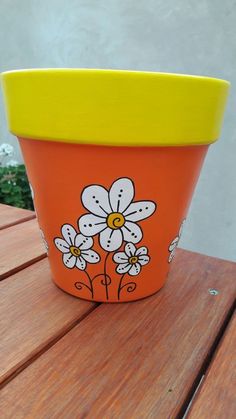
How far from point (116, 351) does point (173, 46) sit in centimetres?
96

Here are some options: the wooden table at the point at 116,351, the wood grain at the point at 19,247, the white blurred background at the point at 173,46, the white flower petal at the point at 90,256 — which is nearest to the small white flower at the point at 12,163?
the white blurred background at the point at 173,46

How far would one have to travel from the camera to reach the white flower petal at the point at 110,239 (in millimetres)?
298

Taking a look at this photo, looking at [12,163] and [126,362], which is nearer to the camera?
[126,362]

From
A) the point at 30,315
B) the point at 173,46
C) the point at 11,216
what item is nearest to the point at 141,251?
the point at 30,315

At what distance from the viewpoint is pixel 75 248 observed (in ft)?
1.03

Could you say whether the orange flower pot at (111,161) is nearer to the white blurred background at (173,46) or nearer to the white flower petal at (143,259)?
the white flower petal at (143,259)

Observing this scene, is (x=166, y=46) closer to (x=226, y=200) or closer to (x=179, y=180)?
(x=226, y=200)

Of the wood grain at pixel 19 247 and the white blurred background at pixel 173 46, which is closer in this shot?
the wood grain at pixel 19 247

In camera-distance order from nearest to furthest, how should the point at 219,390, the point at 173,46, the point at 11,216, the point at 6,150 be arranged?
the point at 219,390 < the point at 11,216 < the point at 173,46 < the point at 6,150

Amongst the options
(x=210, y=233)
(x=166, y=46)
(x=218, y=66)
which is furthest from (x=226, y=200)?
(x=166, y=46)

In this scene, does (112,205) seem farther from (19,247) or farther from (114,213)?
(19,247)

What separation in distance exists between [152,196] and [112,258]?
7cm

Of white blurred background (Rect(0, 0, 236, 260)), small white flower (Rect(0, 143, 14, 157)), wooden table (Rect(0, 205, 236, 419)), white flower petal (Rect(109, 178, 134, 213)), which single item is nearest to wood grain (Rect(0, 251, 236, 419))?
wooden table (Rect(0, 205, 236, 419))

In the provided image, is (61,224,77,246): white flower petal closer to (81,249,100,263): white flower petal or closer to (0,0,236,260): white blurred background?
(81,249,100,263): white flower petal
